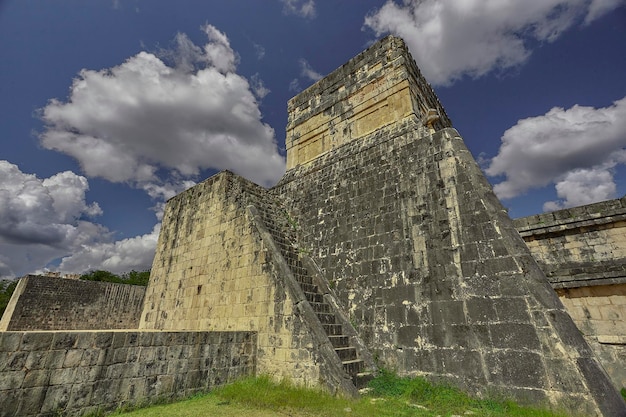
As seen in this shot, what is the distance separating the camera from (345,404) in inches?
188

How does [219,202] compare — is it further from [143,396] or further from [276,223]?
[143,396]

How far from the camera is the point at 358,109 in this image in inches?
405

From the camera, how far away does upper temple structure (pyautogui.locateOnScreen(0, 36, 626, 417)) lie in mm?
4949

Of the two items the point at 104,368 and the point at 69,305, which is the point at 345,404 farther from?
the point at 69,305

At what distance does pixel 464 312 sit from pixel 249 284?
4.81 metres

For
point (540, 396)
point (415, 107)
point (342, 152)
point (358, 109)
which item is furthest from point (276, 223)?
point (540, 396)

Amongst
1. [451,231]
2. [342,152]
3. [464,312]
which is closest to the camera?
[464,312]

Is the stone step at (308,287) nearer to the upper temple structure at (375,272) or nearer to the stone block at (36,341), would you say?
the upper temple structure at (375,272)

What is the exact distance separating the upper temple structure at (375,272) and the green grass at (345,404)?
0.27 meters

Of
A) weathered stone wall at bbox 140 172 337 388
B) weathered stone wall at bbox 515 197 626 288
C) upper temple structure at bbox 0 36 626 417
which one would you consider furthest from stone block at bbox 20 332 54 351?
weathered stone wall at bbox 515 197 626 288

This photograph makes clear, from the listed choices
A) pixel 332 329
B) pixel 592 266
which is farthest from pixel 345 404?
pixel 592 266

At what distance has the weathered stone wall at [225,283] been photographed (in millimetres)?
6250

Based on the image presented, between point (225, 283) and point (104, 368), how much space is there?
3.67m

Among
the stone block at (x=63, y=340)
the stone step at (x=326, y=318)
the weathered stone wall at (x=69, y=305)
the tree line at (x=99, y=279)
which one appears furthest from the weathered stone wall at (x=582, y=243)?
the tree line at (x=99, y=279)
